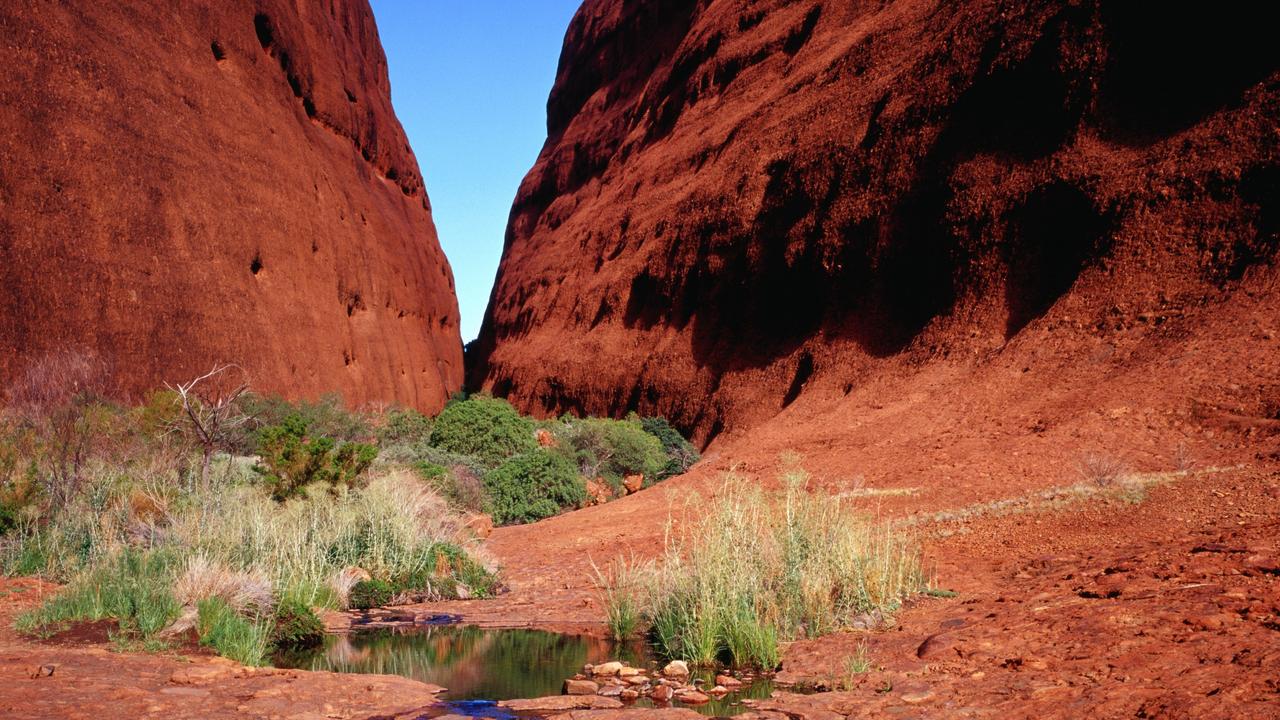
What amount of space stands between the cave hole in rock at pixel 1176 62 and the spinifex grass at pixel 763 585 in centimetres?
1351

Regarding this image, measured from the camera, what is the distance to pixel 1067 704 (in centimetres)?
370

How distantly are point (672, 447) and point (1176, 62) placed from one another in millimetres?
14176

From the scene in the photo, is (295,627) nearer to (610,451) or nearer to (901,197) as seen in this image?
(610,451)

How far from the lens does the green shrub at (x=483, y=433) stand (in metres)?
19.5

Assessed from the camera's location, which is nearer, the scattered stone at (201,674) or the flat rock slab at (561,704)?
the flat rock slab at (561,704)

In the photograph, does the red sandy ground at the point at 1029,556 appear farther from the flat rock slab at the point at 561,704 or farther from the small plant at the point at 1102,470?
the flat rock slab at the point at 561,704

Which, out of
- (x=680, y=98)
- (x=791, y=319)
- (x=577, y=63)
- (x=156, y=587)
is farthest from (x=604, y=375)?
(x=577, y=63)

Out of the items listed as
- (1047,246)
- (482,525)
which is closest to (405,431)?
(482,525)

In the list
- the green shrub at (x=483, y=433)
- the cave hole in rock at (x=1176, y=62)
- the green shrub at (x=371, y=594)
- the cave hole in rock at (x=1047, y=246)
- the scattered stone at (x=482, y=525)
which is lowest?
the green shrub at (x=371, y=594)

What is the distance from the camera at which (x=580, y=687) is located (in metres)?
4.80

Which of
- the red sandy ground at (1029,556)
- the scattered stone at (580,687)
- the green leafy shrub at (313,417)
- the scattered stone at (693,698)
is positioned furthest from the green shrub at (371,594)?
the green leafy shrub at (313,417)

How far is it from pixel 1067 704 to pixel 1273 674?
80 centimetres

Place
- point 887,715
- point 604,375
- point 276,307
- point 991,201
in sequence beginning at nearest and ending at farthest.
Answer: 1. point 887,715
2. point 991,201
3. point 276,307
4. point 604,375

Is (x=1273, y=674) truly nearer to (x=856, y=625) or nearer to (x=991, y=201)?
(x=856, y=625)
